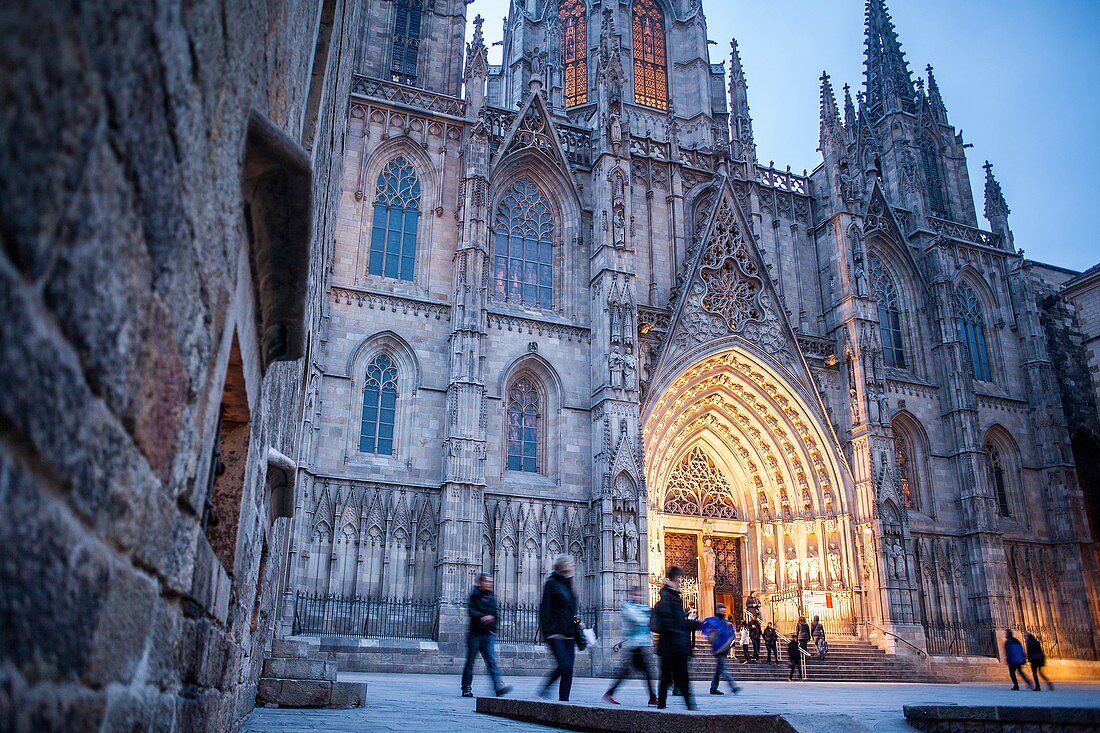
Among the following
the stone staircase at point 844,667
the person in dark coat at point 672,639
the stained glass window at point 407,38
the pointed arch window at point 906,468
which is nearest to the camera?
the person in dark coat at point 672,639

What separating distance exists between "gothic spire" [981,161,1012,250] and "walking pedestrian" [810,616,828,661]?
16934 mm

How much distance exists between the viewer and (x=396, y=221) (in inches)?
856

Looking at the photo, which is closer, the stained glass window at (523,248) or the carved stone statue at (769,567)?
the stained glass window at (523,248)

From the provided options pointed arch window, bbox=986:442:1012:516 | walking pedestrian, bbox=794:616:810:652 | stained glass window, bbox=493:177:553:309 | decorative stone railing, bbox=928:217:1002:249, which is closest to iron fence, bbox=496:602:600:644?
walking pedestrian, bbox=794:616:810:652

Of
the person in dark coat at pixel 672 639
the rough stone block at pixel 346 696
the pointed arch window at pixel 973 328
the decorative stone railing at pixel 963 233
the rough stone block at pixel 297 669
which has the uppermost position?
the decorative stone railing at pixel 963 233

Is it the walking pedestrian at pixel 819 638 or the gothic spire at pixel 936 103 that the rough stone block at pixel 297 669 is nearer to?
the walking pedestrian at pixel 819 638

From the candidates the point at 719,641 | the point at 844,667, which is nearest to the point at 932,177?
the point at 844,667

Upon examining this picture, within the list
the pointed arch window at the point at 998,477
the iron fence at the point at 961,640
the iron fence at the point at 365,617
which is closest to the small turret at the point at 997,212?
the pointed arch window at the point at 998,477

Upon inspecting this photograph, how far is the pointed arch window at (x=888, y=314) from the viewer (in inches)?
1049

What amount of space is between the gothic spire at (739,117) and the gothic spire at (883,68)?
24.2 feet

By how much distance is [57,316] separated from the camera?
1.15m

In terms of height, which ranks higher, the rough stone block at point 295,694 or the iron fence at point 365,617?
the iron fence at point 365,617

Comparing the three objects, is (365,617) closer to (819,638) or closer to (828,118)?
(819,638)

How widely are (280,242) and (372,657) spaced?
50.4ft
